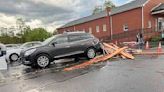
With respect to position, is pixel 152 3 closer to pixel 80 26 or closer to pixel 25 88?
pixel 80 26

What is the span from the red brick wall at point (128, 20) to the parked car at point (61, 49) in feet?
73.3

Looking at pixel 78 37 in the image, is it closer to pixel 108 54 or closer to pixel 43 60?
pixel 108 54

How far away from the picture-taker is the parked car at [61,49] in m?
15.1

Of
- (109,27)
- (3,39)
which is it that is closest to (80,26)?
(109,27)

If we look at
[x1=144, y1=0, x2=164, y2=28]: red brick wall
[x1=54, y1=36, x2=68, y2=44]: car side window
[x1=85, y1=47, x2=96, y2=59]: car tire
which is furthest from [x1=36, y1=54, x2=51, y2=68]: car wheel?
[x1=144, y1=0, x2=164, y2=28]: red brick wall

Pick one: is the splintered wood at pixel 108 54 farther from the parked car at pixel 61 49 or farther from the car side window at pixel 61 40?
the car side window at pixel 61 40

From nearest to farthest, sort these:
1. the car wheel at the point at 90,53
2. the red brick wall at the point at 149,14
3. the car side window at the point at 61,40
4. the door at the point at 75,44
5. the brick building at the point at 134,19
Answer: the car side window at the point at 61,40 < the door at the point at 75,44 < the car wheel at the point at 90,53 < the brick building at the point at 134,19 < the red brick wall at the point at 149,14

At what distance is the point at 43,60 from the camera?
15203 millimetres

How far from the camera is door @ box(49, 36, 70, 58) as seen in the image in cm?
1560

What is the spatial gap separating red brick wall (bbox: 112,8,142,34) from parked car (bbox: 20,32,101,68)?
22.3m

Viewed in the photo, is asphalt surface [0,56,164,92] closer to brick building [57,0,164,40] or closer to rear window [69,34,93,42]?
rear window [69,34,93,42]

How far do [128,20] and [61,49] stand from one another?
1042 inches

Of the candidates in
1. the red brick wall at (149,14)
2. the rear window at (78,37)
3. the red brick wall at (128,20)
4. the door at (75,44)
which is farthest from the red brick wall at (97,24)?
the door at (75,44)

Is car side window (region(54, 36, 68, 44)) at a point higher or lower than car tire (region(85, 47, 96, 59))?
higher
